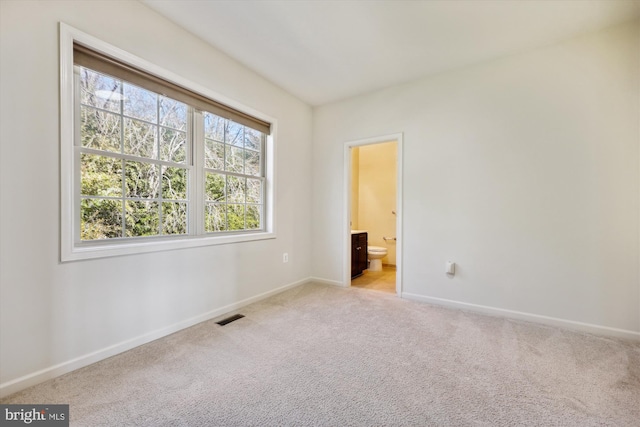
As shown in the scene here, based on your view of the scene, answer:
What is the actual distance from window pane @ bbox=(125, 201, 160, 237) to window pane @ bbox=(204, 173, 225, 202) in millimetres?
532

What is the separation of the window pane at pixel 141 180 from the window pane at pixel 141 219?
8cm

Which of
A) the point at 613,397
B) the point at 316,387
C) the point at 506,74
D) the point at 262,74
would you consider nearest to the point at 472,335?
the point at 613,397

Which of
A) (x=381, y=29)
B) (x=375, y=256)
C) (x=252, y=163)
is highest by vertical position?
(x=381, y=29)

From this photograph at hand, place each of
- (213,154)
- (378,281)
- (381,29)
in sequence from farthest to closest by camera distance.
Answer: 1. (378,281)
2. (213,154)
3. (381,29)

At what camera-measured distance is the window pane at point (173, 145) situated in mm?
2418

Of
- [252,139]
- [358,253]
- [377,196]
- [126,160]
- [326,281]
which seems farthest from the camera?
[377,196]

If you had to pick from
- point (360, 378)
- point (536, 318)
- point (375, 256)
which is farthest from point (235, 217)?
point (536, 318)

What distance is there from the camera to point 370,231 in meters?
5.74

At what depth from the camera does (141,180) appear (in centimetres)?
226

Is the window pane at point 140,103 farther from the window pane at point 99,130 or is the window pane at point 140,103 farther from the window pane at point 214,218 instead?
the window pane at point 214,218

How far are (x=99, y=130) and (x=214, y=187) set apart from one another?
1.04 m

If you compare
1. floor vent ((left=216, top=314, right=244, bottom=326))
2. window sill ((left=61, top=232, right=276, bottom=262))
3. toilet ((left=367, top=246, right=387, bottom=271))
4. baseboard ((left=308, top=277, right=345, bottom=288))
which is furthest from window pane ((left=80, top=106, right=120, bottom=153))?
toilet ((left=367, top=246, right=387, bottom=271))

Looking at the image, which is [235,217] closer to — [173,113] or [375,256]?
[173,113]

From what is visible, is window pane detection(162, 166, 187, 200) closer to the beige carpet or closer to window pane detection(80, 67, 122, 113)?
window pane detection(80, 67, 122, 113)
